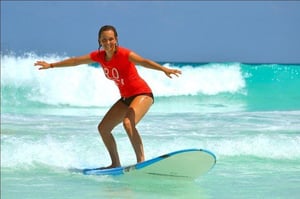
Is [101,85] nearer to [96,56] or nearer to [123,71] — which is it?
[96,56]

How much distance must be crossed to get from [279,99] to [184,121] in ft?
11.5

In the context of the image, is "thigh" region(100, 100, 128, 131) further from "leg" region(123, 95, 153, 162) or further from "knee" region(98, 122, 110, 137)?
"leg" region(123, 95, 153, 162)

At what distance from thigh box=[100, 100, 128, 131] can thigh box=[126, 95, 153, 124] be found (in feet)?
0.77

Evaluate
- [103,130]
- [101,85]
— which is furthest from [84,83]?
[103,130]

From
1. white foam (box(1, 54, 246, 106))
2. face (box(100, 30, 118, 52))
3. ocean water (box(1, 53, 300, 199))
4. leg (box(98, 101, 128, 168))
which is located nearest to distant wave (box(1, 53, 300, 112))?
white foam (box(1, 54, 246, 106))

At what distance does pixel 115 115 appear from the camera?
610 cm

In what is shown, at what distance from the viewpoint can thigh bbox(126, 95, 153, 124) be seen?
578 cm

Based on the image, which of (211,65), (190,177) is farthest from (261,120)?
(211,65)

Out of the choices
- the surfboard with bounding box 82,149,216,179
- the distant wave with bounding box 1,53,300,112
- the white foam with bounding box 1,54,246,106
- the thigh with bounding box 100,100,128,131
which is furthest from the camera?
the white foam with bounding box 1,54,246,106

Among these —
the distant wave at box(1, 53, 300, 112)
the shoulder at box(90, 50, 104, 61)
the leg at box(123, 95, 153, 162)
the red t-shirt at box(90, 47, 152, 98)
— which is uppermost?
the distant wave at box(1, 53, 300, 112)

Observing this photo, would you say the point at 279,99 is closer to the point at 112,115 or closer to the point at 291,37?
the point at 291,37

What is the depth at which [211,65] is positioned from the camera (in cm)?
2748

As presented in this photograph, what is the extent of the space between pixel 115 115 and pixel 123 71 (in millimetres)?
533

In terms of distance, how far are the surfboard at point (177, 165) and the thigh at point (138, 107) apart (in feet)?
1.48
